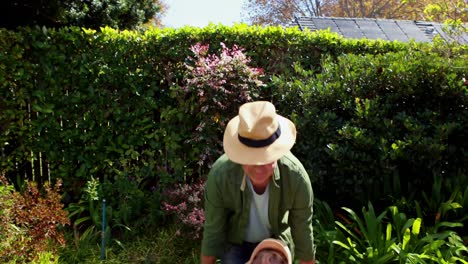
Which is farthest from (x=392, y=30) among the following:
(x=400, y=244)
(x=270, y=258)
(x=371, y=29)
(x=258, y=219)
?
(x=270, y=258)

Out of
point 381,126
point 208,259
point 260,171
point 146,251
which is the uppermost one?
point 260,171

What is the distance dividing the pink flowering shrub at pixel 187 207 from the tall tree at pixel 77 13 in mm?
3727

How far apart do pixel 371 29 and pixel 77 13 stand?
638cm

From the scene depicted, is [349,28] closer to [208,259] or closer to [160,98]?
[160,98]

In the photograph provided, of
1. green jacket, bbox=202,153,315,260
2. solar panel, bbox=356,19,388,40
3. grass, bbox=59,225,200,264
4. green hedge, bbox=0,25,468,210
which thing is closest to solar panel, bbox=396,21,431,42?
solar panel, bbox=356,19,388,40

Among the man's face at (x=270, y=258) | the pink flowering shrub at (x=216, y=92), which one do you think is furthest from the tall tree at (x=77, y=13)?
the man's face at (x=270, y=258)

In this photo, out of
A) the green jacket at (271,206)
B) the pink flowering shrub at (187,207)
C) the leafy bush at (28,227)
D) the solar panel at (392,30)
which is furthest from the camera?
the solar panel at (392,30)

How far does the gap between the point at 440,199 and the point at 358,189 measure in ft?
2.60

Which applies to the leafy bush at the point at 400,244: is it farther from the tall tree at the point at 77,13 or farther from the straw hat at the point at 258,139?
the tall tree at the point at 77,13

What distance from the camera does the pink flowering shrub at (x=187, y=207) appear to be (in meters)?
3.96

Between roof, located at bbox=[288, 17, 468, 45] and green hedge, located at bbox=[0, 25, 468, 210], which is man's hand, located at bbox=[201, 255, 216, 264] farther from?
roof, located at bbox=[288, 17, 468, 45]

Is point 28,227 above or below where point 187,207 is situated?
below

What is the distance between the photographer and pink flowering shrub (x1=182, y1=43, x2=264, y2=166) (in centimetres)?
438

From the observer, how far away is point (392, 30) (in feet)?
34.5
